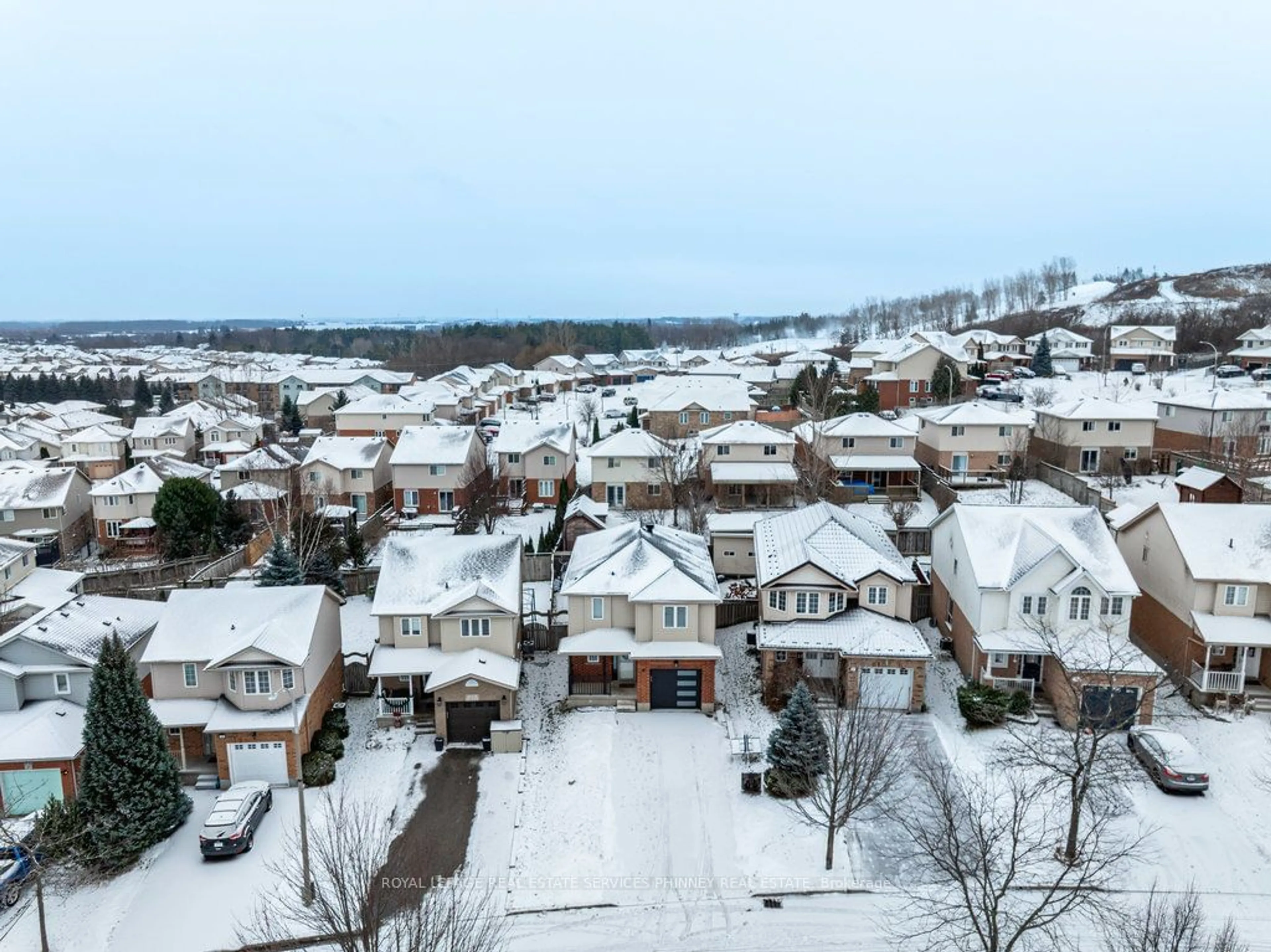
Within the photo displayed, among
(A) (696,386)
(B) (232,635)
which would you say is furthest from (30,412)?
(B) (232,635)

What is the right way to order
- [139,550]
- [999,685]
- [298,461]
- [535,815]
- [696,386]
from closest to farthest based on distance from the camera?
[535,815] → [999,685] → [139,550] → [298,461] → [696,386]

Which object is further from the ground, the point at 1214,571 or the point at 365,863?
the point at 1214,571

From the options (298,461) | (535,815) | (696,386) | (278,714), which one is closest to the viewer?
(535,815)

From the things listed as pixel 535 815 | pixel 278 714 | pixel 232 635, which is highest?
pixel 232 635

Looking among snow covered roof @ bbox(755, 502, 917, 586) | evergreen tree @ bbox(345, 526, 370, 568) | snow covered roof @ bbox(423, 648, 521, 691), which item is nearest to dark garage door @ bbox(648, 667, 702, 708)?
snow covered roof @ bbox(755, 502, 917, 586)

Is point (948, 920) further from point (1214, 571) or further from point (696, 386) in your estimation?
point (696, 386)

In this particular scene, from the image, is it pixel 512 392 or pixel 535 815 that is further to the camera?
pixel 512 392

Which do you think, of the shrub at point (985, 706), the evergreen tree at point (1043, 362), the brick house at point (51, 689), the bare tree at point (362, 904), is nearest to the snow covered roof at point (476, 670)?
the bare tree at point (362, 904)

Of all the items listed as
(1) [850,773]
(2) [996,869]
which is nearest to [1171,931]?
(2) [996,869]
